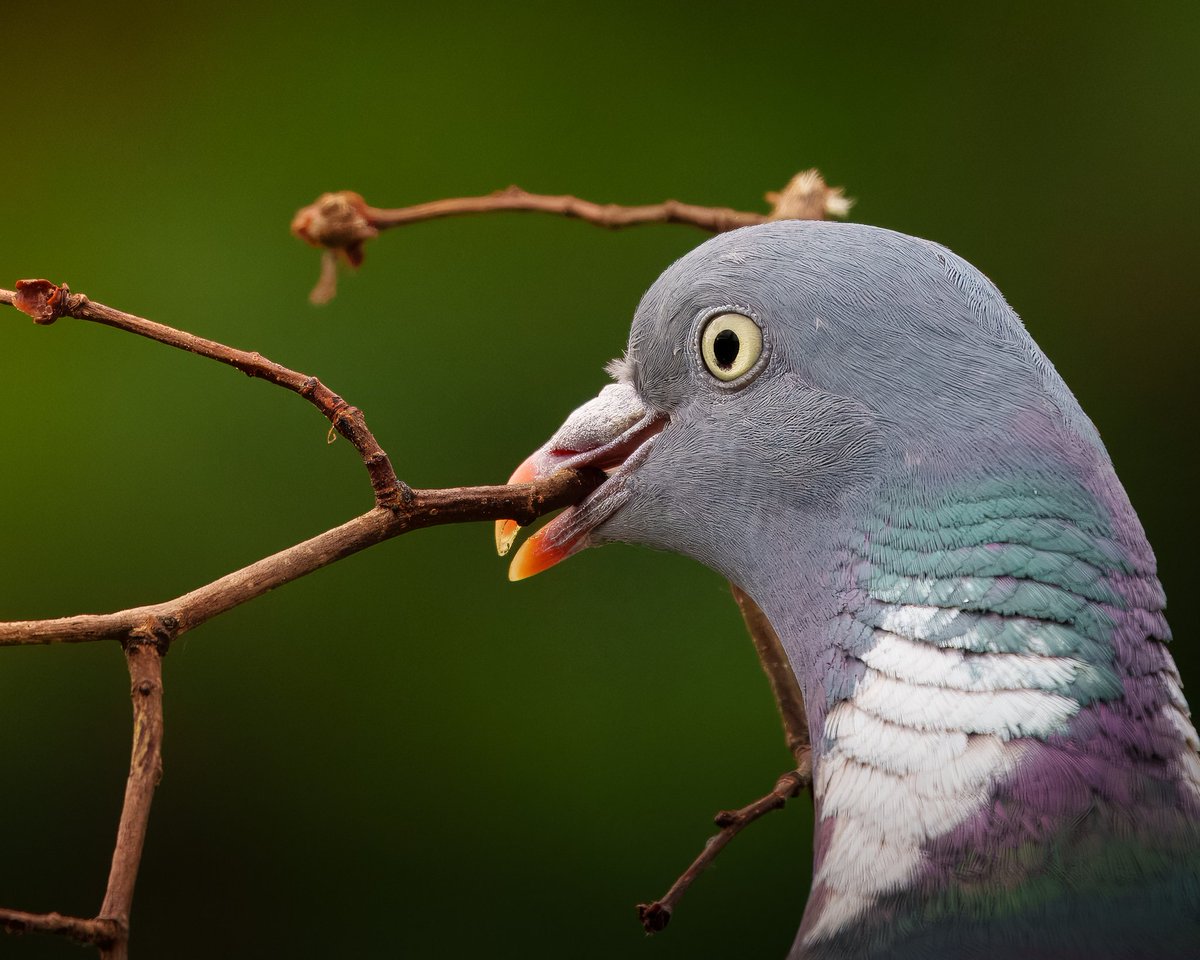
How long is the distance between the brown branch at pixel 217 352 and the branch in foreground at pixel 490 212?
2.07 ft

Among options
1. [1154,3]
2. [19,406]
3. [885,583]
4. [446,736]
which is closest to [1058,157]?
[1154,3]

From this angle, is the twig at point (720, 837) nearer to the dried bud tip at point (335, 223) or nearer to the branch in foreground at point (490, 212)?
the branch in foreground at point (490, 212)

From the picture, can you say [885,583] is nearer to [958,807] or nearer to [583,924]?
[958,807]

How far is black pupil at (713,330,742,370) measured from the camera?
3.59 ft

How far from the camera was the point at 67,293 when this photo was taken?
2.70ft

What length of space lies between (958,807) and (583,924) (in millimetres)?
1687

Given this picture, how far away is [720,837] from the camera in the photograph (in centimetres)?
108

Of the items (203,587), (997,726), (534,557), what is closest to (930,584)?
(997,726)

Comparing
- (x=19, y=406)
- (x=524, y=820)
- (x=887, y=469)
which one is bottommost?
(x=524, y=820)

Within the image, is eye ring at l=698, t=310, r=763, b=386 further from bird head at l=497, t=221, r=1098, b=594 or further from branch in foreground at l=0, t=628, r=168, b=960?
branch in foreground at l=0, t=628, r=168, b=960

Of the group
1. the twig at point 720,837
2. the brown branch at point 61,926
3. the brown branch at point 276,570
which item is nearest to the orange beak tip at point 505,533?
the brown branch at point 276,570

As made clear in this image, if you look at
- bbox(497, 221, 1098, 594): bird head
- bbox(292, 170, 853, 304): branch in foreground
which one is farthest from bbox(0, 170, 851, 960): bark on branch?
bbox(292, 170, 853, 304): branch in foreground

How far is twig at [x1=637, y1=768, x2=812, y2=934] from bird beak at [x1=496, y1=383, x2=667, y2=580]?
283 mm

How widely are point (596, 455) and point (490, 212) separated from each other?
449 mm
